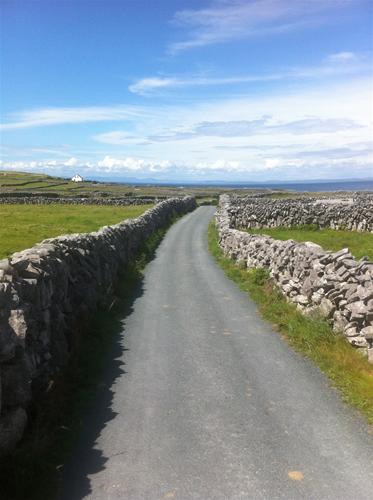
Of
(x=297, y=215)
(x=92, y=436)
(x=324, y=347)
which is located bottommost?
(x=92, y=436)

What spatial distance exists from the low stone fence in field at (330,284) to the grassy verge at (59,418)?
5.59 m

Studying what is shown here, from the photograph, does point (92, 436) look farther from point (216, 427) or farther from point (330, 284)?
point (330, 284)

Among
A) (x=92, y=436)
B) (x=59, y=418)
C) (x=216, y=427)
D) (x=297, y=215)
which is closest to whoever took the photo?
(x=92, y=436)

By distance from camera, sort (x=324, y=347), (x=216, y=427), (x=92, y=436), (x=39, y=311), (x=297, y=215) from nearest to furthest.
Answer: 1. (x=92, y=436)
2. (x=216, y=427)
3. (x=39, y=311)
4. (x=324, y=347)
5. (x=297, y=215)

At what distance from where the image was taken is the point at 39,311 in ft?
31.6

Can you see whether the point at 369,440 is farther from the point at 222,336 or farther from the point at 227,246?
the point at 227,246

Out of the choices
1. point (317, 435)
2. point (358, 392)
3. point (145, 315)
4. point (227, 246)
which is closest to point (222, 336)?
point (145, 315)

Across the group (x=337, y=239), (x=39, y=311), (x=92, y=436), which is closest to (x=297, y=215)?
(x=337, y=239)

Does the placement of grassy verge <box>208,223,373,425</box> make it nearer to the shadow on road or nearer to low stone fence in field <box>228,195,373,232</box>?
the shadow on road

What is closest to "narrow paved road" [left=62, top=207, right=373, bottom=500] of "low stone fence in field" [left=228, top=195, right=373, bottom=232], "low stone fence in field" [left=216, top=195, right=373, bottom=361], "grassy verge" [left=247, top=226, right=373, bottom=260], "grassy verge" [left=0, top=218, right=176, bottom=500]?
"grassy verge" [left=0, top=218, right=176, bottom=500]

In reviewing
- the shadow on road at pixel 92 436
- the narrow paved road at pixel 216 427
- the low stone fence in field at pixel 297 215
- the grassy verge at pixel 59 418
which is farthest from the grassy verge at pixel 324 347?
the low stone fence in field at pixel 297 215

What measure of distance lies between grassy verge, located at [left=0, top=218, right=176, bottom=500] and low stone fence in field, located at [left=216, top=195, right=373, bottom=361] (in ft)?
18.3

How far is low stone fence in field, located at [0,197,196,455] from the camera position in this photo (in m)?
7.43

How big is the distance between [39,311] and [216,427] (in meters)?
4.04
